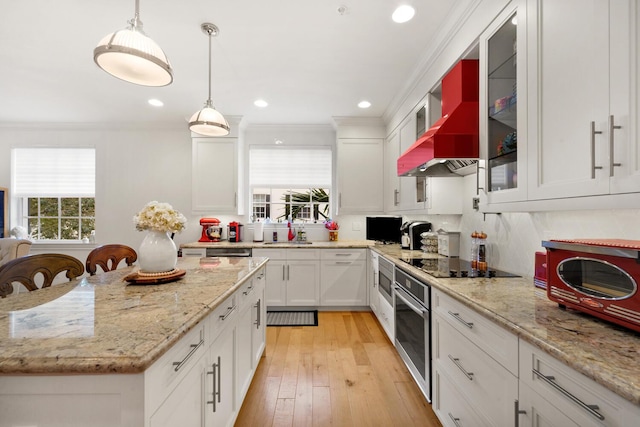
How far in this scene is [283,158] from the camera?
14.5 feet

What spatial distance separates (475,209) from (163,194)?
168 inches

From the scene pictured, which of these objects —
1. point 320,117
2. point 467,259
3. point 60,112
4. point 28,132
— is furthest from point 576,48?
point 28,132

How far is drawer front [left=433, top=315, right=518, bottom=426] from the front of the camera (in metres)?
1.08

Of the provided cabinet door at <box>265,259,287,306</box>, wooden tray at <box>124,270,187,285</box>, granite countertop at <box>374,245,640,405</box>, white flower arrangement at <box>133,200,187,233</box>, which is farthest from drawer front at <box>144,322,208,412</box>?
cabinet door at <box>265,259,287,306</box>

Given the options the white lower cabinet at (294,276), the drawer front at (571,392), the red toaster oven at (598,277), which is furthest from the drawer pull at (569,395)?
the white lower cabinet at (294,276)

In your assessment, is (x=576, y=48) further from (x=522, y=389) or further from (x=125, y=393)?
(x=125, y=393)

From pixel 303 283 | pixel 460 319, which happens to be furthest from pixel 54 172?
pixel 460 319

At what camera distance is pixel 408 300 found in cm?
213

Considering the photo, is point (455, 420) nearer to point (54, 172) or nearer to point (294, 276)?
point (294, 276)

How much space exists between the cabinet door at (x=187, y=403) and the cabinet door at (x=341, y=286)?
2526mm

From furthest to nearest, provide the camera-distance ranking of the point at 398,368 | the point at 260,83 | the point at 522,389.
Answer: the point at 260,83 → the point at 398,368 → the point at 522,389

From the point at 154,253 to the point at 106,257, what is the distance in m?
0.88

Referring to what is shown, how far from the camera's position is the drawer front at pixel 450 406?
1316mm

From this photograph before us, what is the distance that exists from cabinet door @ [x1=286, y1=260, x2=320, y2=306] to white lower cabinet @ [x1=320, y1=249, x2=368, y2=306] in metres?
0.08
